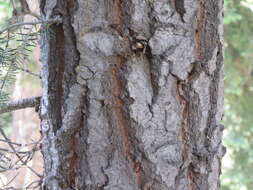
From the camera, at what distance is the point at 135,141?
32.5 inches

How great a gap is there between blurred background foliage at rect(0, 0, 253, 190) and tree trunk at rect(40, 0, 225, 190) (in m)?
2.97

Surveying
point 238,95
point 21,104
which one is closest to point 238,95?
point 238,95

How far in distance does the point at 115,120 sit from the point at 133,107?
0.04 meters

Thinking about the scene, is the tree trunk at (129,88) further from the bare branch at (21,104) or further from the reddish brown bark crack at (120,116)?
the bare branch at (21,104)

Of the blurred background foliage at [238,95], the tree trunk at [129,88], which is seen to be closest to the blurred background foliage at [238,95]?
the blurred background foliage at [238,95]

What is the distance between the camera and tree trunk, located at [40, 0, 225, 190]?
2.66 ft

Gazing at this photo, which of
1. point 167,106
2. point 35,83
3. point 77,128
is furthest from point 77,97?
point 35,83

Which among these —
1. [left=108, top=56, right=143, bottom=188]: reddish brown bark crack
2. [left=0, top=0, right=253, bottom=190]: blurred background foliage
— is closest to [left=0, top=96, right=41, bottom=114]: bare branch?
[left=108, top=56, right=143, bottom=188]: reddish brown bark crack

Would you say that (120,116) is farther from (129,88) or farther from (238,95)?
(238,95)

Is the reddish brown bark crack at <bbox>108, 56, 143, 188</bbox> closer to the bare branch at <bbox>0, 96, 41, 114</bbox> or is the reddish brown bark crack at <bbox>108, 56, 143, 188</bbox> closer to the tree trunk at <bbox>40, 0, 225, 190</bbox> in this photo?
the tree trunk at <bbox>40, 0, 225, 190</bbox>

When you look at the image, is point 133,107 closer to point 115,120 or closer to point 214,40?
point 115,120

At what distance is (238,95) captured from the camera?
4340 mm

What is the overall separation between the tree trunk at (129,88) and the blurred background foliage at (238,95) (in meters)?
2.97

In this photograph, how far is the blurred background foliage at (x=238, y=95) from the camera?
3933 mm
